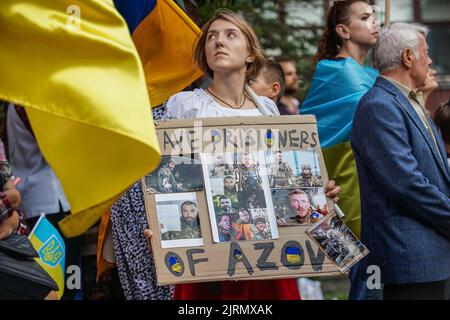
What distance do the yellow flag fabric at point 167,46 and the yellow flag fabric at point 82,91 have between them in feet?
7.56

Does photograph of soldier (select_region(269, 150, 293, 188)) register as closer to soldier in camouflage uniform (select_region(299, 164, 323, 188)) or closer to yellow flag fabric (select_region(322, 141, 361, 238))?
soldier in camouflage uniform (select_region(299, 164, 323, 188))

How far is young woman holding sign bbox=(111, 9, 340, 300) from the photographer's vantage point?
15.7 ft

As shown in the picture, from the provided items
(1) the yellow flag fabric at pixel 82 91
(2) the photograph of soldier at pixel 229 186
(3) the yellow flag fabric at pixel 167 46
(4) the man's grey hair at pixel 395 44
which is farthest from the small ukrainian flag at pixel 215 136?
(1) the yellow flag fabric at pixel 82 91

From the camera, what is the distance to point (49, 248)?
4.77 meters

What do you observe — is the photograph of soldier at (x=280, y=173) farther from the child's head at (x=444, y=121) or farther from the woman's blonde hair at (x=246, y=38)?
the child's head at (x=444, y=121)

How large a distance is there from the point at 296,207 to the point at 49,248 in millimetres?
1255

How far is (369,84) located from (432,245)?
1675mm

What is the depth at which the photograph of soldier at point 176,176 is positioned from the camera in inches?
174

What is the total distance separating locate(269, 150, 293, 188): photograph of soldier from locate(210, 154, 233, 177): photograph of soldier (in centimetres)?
21

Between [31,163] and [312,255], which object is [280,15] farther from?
[312,255]

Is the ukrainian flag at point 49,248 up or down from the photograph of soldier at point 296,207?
down

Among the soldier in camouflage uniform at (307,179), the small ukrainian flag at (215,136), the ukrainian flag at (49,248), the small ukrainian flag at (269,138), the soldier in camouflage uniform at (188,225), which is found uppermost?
the small ukrainian flag at (215,136)

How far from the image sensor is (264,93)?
20.7 feet

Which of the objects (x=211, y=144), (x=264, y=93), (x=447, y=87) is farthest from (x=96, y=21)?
(x=447, y=87)
